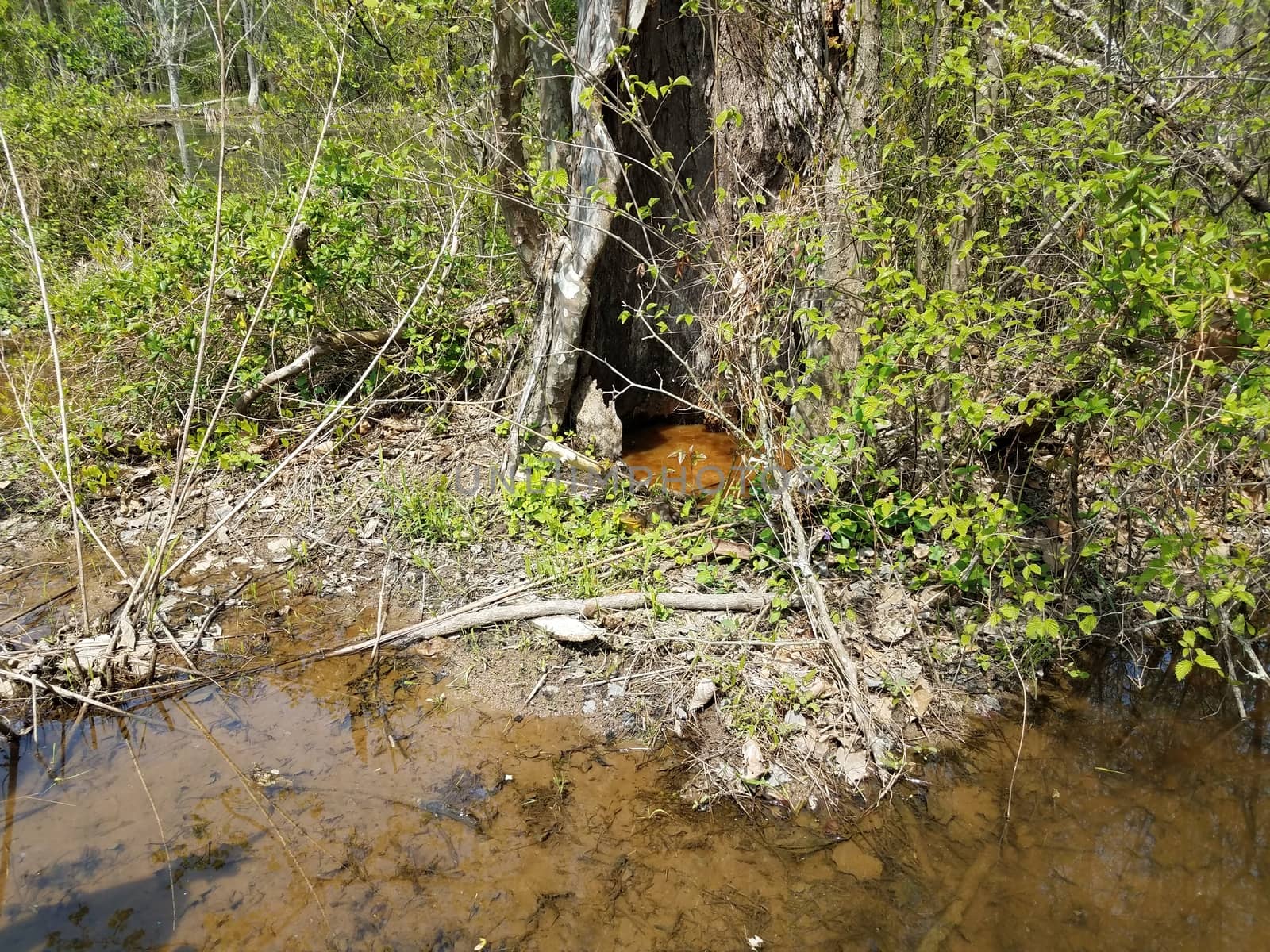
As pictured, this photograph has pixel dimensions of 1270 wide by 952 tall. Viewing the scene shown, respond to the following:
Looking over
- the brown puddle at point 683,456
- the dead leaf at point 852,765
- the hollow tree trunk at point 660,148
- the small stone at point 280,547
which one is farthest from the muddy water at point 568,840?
the hollow tree trunk at point 660,148

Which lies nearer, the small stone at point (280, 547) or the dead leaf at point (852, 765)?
the dead leaf at point (852, 765)

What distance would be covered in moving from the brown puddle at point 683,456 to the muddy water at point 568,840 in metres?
1.75

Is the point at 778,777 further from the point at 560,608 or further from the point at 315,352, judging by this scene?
the point at 315,352

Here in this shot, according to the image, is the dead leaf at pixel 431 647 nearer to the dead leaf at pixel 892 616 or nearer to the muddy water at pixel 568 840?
the muddy water at pixel 568 840

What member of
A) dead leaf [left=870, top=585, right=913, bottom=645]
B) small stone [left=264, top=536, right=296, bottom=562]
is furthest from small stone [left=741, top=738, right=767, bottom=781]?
small stone [left=264, top=536, right=296, bottom=562]

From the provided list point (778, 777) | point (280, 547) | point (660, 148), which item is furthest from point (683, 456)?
point (280, 547)

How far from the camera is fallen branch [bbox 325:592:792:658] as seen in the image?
3.51 metres

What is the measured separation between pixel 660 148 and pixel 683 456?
179 centimetres

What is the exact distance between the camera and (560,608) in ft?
11.6

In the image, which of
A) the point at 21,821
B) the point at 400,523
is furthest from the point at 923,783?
the point at 21,821

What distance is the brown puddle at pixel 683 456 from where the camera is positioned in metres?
4.45

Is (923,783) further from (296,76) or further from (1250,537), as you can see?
(296,76)

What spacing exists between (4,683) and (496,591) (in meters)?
2.05

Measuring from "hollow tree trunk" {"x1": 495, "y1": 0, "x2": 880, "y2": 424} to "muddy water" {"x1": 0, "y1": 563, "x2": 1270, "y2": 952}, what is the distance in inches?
79.1
